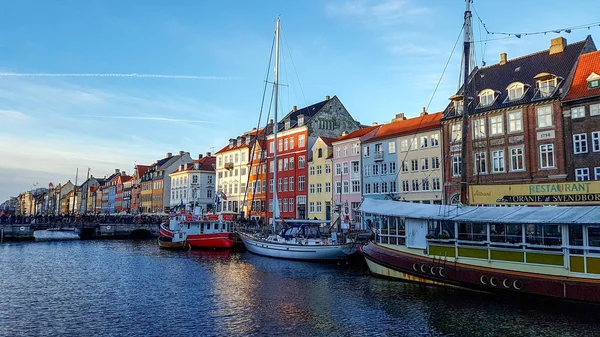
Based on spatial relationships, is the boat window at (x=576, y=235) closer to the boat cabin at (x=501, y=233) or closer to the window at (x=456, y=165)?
the boat cabin at (x=501, y=233)

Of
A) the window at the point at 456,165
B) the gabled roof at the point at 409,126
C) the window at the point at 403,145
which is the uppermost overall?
the gabled roof at the point at 409,126

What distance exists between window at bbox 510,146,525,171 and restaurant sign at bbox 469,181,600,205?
730 inches

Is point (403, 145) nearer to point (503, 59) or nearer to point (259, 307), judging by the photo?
point (503, 59)

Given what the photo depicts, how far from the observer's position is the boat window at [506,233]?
24156 mm

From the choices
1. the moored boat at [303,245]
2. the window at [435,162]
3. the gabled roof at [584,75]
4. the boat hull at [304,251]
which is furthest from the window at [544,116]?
the boat hull at [304,251]

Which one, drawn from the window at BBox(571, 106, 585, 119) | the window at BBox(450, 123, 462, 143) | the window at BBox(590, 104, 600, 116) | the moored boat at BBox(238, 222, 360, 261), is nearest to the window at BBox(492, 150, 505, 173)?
the window at BBox(450, 123, 462, 143)

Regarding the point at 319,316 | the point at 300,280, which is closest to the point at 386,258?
the point at 300,280

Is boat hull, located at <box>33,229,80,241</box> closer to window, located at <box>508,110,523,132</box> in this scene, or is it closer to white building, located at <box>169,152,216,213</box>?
white building, located at <box>169,152,216,213</box>

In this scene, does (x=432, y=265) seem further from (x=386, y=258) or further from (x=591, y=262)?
(x=591, y=262)

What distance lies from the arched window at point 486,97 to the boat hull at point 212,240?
30139mm

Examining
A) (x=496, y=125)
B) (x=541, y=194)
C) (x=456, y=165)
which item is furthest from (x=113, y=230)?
(x=541, y=194)

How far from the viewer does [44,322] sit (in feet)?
65.3

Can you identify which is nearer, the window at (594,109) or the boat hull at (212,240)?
the window at (594,109)

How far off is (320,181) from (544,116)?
32.4 m
